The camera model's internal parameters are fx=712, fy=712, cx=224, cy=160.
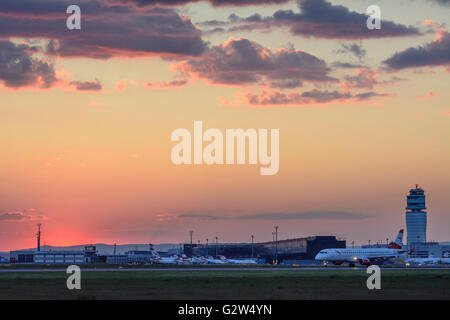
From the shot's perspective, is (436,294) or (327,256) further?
(327,256)
